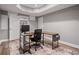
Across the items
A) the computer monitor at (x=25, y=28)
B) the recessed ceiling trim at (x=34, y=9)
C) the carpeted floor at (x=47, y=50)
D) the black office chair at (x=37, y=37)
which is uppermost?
the recessed ceiling trim at (x=34, y=9)

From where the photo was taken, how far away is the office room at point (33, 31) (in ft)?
5.75

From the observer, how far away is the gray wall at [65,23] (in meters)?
1.71

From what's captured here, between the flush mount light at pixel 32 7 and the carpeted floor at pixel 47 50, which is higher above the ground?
the flush mount light at pixel 32 7

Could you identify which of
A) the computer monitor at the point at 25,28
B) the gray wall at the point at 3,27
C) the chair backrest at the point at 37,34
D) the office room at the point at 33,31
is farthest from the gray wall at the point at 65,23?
the gray wall at the point at 3,27

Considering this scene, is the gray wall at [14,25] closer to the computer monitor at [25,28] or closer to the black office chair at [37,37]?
the computer monitor at [25,28]

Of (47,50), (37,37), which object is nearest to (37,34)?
(37,37)

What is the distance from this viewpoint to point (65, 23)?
177 cm

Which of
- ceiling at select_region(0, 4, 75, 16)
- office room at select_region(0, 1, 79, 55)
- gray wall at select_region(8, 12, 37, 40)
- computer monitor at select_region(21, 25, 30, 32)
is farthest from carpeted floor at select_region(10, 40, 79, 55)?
ceiling at select_region(0, 4, 75, 16)

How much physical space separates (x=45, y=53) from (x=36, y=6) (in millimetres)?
955

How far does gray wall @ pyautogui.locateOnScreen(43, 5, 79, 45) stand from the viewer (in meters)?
1.71

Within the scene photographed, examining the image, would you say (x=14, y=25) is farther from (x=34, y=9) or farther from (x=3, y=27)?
(x=34, y=9)

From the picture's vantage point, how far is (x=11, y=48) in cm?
179
